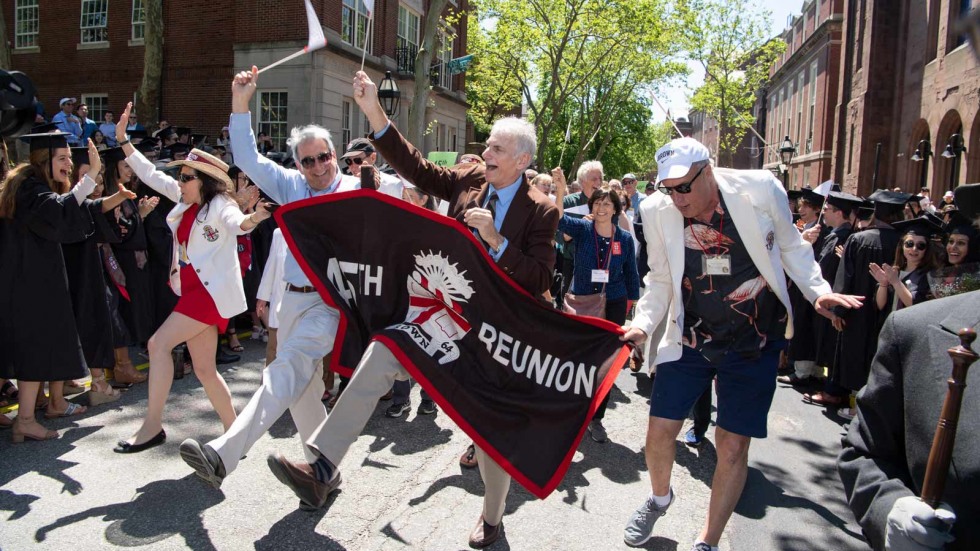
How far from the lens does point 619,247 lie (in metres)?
6.39

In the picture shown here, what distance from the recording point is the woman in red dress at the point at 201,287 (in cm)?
486

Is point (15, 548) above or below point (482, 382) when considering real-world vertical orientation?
below

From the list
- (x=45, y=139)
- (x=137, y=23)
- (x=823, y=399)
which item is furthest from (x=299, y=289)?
(x=137, y=23)

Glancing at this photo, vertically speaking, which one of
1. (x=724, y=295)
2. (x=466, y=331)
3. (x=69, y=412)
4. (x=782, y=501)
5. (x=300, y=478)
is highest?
(x=724, y=295)

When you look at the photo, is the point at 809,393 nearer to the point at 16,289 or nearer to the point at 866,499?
the point at 866,499

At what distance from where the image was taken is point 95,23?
25.2m

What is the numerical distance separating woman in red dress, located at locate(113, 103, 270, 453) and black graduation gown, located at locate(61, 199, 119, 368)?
93 cm

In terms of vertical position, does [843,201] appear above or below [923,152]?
below

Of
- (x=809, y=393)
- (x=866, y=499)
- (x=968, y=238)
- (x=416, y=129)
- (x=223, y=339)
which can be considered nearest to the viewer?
(x=866, y=499)

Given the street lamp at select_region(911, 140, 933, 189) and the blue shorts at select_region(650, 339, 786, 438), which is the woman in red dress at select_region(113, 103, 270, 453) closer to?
the blue shorts at select_region(650, 339, 786, 438)

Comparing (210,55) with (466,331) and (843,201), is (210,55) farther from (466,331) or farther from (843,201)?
(466,331)

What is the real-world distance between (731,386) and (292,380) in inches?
89.3

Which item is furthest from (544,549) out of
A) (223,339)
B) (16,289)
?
(223,339)

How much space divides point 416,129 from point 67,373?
11.8 m
